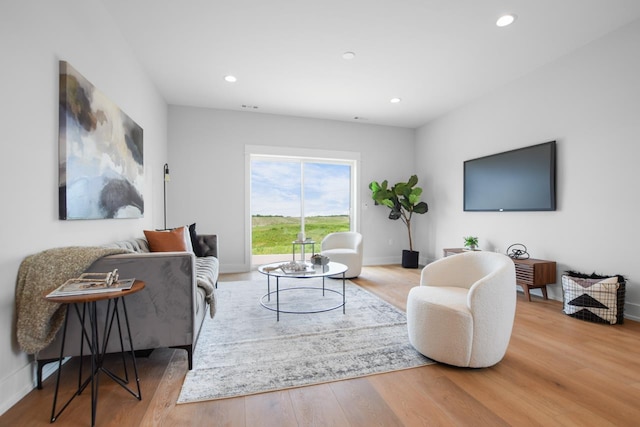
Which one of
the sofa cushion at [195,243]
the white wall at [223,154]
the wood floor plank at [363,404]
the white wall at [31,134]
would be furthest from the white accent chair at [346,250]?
the white wall at [31,134]

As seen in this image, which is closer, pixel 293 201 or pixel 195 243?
pixel 195 243

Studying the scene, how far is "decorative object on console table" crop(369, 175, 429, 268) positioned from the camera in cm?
545

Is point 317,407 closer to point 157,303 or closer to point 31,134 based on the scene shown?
point 157,303

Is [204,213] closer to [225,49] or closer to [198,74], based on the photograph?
[198,74]

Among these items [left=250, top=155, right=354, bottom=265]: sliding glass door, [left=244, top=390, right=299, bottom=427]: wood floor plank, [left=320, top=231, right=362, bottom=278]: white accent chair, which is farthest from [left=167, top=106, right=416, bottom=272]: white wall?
[left=244, top=390, right=299, bottom=427]: wood floor plank

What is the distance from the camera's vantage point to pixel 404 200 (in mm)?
5574

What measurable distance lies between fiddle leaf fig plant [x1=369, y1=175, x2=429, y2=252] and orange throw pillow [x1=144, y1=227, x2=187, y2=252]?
3608mm

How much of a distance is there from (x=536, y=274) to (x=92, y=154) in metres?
4.44

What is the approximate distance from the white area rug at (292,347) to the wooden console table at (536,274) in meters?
A: 1.62

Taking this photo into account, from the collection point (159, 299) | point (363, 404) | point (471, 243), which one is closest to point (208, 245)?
point (159, 299)

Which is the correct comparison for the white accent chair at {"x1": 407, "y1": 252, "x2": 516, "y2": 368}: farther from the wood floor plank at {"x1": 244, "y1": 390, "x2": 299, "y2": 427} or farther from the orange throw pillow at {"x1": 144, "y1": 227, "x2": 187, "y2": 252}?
the orange throw pillow at {"x1": 144, "y1": 227, "x2": 187, "y2": 252}

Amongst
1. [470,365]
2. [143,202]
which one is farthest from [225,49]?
[470,365]

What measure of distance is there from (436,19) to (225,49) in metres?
2.12

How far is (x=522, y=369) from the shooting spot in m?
1.95
